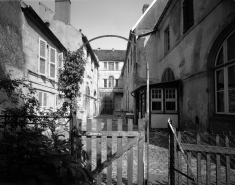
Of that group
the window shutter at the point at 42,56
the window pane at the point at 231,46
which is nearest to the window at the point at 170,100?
the window pane at the point at 231,46

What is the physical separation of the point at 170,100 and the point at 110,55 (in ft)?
78.8

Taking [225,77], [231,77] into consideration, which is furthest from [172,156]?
[225,77]

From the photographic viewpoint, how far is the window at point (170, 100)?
10195 mm

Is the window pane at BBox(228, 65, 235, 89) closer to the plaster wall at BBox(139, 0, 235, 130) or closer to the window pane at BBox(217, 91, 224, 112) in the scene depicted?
the window pane at BBox(217, 91, 224, 112)

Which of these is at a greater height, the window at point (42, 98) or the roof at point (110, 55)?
the roof at point (110, 55)

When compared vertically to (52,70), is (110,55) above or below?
above

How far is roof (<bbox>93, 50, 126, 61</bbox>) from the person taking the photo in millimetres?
31753

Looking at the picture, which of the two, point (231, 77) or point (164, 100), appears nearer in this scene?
point (231, 77)

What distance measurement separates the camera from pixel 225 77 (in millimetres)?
5621

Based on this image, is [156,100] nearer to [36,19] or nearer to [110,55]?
[36,19]

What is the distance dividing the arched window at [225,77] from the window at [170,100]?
159 inches

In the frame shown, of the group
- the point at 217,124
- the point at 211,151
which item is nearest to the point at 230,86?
the point at 217,124

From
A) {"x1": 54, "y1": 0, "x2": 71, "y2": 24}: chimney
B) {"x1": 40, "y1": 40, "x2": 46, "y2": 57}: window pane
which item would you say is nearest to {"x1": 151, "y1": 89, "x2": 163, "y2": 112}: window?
{"x1": 40, "y1": 40, "x2": 46, "y2": 57}: window pane

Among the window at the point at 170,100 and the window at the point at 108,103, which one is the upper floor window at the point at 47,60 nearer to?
the window at the point at 170,100
